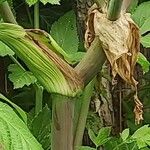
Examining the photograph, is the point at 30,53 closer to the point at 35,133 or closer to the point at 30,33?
the point at 30,33

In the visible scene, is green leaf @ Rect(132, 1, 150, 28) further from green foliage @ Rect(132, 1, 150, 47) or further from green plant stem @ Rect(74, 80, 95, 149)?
green plant stem @ Rect(74, 80, 95, 149)

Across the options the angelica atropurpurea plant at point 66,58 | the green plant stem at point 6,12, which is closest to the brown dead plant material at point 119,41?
the angelica atropurpurea plant at point 66,58

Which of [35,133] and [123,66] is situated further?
[35,133]

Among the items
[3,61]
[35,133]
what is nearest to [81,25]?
[3,61]

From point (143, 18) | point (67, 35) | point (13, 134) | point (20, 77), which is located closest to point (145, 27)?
point (143, 18)

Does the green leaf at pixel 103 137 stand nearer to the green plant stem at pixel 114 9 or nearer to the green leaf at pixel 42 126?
the green leaf at pixel 42 126
